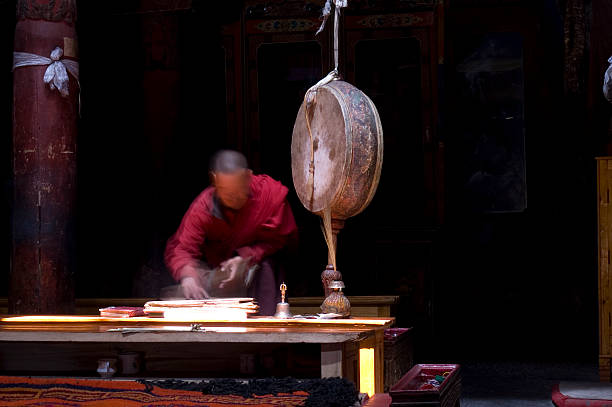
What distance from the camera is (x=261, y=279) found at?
4992 mm

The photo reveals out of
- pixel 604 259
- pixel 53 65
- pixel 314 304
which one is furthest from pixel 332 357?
pixel 604 259

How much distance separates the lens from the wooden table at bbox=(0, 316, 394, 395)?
10.8ft

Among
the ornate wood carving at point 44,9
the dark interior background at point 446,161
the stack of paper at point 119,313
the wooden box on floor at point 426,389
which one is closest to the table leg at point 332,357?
the wooden box on floor at point 426,389

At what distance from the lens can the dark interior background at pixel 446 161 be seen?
7891 mm

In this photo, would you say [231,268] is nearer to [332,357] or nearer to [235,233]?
[235,233]

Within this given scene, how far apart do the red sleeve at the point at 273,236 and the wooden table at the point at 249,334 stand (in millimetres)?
1207

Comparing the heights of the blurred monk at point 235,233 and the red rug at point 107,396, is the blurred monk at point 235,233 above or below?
above

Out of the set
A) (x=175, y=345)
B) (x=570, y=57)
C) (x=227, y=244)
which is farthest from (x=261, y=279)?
(x=570, y=57)

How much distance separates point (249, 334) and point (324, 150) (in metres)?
1.08

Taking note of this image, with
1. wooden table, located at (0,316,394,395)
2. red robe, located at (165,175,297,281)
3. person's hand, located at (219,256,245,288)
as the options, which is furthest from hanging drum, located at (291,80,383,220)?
red robe, located at (165,175,297,281)

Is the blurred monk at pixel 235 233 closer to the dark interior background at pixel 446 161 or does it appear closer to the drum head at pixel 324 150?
the drum head at pixel 324 150

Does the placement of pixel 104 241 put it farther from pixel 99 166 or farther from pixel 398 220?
pixel 398 220

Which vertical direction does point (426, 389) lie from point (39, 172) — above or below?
below

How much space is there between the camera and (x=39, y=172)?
195 inches
